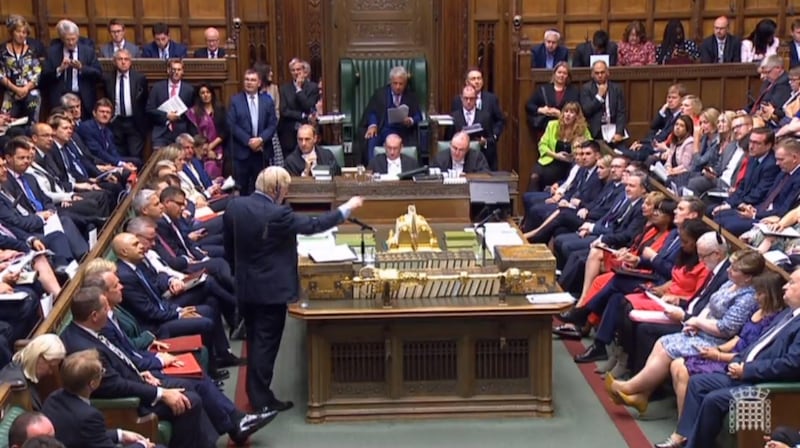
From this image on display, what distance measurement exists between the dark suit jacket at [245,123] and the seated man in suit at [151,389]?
5.46m

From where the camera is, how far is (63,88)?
1139 centimetres

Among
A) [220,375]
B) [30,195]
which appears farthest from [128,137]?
[220,375]

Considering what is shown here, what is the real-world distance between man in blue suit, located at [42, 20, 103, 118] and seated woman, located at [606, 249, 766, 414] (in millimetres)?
6844

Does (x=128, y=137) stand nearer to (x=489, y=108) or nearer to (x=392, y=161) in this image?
(x=392, y=161)

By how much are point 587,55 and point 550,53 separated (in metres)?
0.41

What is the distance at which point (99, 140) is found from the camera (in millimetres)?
11016

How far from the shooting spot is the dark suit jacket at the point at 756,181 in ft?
28.6

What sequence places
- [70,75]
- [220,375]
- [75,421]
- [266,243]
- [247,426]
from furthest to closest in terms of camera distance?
1. [70,75]
2. [220,375]
3. [266,243]
4. [247,426]
5. [75,421]

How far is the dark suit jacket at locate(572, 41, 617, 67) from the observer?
492 inches

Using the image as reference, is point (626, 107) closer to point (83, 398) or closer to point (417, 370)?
point (417, 370)

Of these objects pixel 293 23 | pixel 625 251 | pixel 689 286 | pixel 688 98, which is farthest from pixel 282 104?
pixel 689 286

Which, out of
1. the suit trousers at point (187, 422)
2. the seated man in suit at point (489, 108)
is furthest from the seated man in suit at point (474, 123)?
the suit trousers at point (187, 422)

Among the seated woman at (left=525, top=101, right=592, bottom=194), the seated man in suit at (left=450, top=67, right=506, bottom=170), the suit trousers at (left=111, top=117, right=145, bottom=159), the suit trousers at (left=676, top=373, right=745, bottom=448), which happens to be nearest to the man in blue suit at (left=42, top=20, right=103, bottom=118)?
the suit trousers at (left=111, top=117, right=145, bottom=159)

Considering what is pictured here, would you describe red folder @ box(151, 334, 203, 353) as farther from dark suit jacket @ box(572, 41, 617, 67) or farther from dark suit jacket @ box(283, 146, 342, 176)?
dark suit jacket @ box(572, 41, 617, 67)
